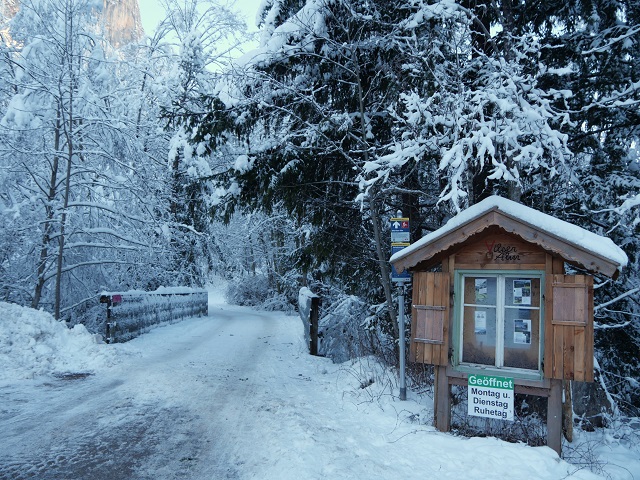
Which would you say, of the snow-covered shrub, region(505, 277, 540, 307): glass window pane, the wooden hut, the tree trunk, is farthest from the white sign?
the tree trunk

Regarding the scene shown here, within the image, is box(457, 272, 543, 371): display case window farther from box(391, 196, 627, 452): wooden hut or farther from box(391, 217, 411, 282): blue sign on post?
box(391, 217, 411, 282): blue sign on post

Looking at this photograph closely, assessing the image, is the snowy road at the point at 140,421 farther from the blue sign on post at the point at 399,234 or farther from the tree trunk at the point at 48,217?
the tree trunk at the point at 48,217

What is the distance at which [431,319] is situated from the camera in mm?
5688

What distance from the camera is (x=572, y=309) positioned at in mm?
4906

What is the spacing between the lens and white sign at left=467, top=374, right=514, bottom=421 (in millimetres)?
5133

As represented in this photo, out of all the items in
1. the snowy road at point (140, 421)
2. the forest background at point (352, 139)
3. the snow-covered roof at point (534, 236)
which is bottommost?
the snowy road at point (140, 421)

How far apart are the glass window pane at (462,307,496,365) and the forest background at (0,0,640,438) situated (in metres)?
1.46

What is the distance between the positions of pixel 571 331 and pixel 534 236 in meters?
1.09

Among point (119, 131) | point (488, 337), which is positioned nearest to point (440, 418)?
point (488, 337)

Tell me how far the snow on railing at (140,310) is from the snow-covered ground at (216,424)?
117 cm

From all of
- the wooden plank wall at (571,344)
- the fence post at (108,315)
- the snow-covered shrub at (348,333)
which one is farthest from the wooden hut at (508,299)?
the fence post at (108,315)

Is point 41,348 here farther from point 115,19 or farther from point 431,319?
point 115,19

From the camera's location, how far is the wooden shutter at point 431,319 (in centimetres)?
560

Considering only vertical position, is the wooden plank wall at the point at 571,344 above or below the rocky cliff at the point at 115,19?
below
